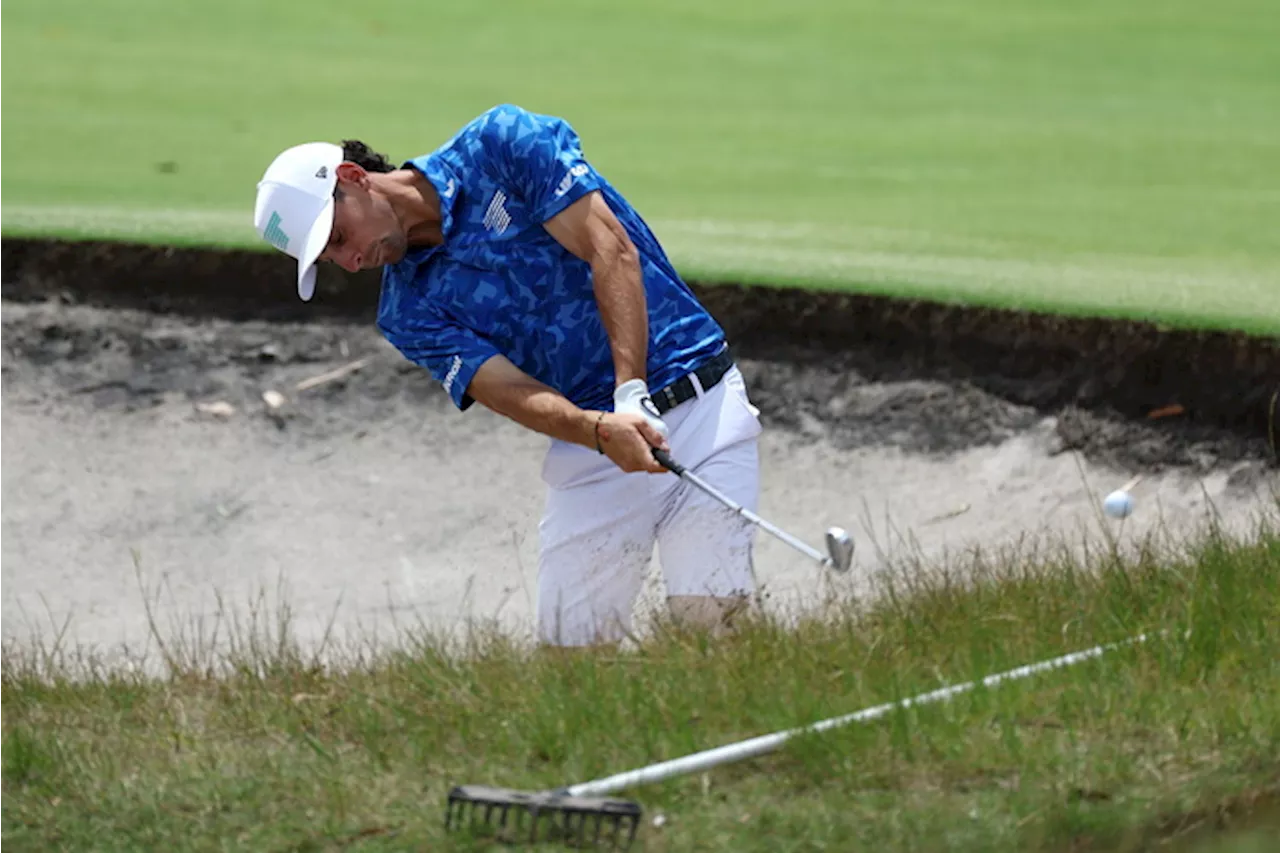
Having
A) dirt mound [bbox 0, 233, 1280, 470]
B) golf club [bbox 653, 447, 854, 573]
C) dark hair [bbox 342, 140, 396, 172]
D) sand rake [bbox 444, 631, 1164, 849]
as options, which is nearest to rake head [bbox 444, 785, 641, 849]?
sand rake [bbox 444, 631, 1164, 849]

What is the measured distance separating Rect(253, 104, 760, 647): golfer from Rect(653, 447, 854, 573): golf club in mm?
41

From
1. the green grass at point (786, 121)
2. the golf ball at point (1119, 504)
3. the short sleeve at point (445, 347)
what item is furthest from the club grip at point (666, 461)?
→ the green grass at point (786, 121)

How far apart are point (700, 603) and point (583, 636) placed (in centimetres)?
41

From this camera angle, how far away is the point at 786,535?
4570mm

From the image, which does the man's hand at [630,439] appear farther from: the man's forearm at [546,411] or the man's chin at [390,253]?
the man's chin at [390,253]

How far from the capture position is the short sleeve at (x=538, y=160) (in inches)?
181

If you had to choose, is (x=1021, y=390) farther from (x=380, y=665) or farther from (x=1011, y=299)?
(x=380, y=665)

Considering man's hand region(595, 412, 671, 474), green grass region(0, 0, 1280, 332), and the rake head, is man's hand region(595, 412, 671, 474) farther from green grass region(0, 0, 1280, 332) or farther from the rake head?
green grass region(0, 0, 1280, 332)

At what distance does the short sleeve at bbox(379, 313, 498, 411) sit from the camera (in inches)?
186

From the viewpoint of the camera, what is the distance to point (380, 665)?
4.57 m

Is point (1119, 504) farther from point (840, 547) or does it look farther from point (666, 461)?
point (666, 461)

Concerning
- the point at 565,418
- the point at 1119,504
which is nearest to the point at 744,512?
the point at 565,418

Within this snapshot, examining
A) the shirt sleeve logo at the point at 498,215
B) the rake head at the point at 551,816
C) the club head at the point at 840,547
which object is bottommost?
the rake head at the point at 551,816

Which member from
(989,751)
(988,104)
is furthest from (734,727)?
(988,104)
